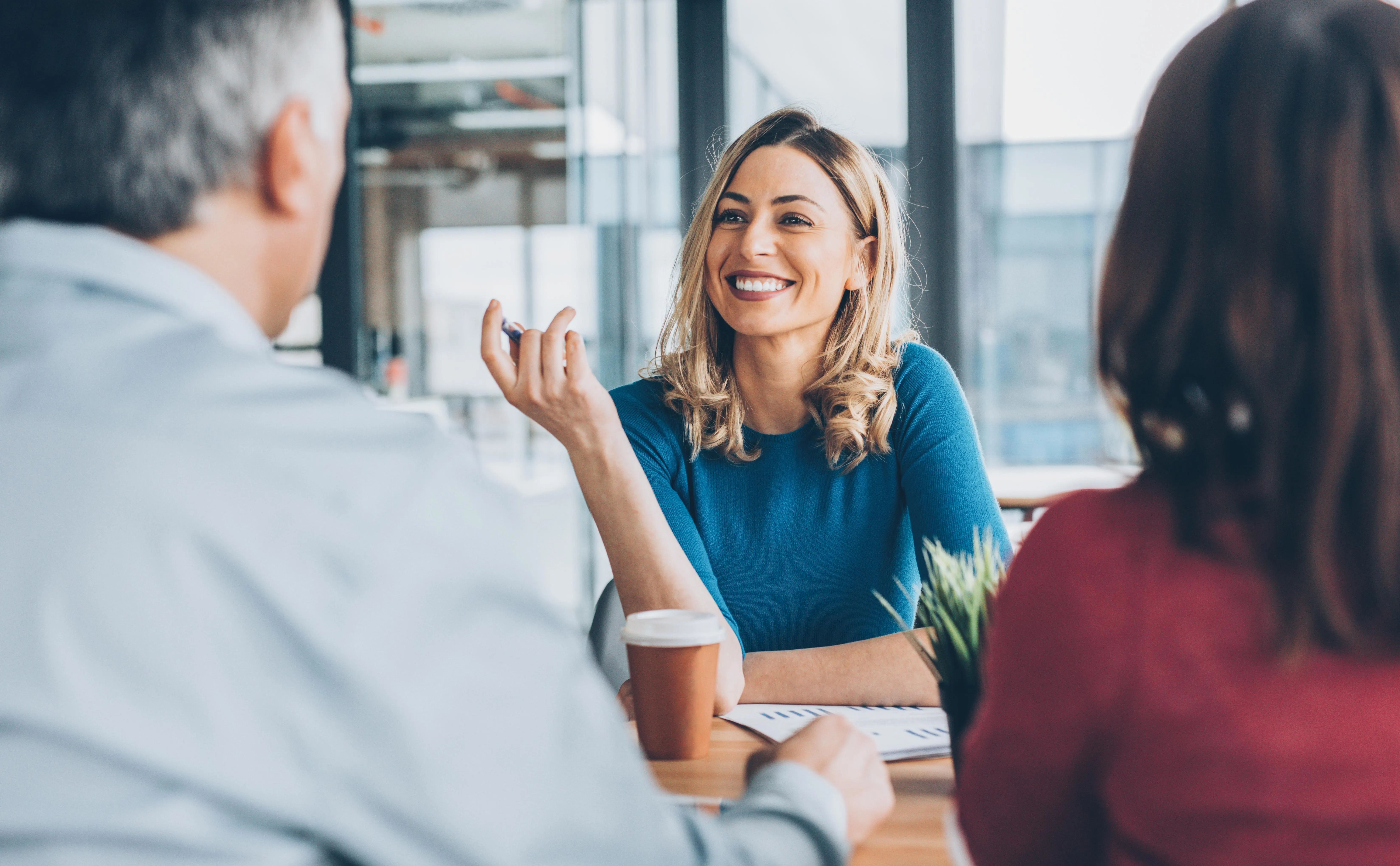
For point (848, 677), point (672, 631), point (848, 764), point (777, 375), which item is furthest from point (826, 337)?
point (848, 764)

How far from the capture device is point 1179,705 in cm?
55

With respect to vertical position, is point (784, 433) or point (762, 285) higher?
point (762, 285)

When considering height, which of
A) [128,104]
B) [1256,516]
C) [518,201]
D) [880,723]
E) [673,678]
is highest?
[518,201]

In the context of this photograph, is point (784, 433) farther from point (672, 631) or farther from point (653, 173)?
point (653, 173)

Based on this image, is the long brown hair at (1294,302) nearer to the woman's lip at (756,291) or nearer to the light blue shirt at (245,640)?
the light blue shirt at (245,640)

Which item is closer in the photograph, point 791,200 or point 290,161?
point 290,161

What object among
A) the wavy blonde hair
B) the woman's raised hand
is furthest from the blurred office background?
the woman's raised hand

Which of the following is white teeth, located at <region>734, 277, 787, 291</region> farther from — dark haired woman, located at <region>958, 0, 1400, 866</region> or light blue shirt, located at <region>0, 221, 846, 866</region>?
light blue shirt, located at <region>0, 221, 846, 866</region>

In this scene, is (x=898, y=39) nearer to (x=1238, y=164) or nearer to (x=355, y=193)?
(x=355, y=193)

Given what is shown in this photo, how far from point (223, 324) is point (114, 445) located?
14 centimetres

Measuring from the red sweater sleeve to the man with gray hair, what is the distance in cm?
19

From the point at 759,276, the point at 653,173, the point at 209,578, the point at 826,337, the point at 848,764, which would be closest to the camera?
the point at 209,578

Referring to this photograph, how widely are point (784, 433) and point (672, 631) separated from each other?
812 mm

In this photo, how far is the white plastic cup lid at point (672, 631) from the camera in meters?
0.96
